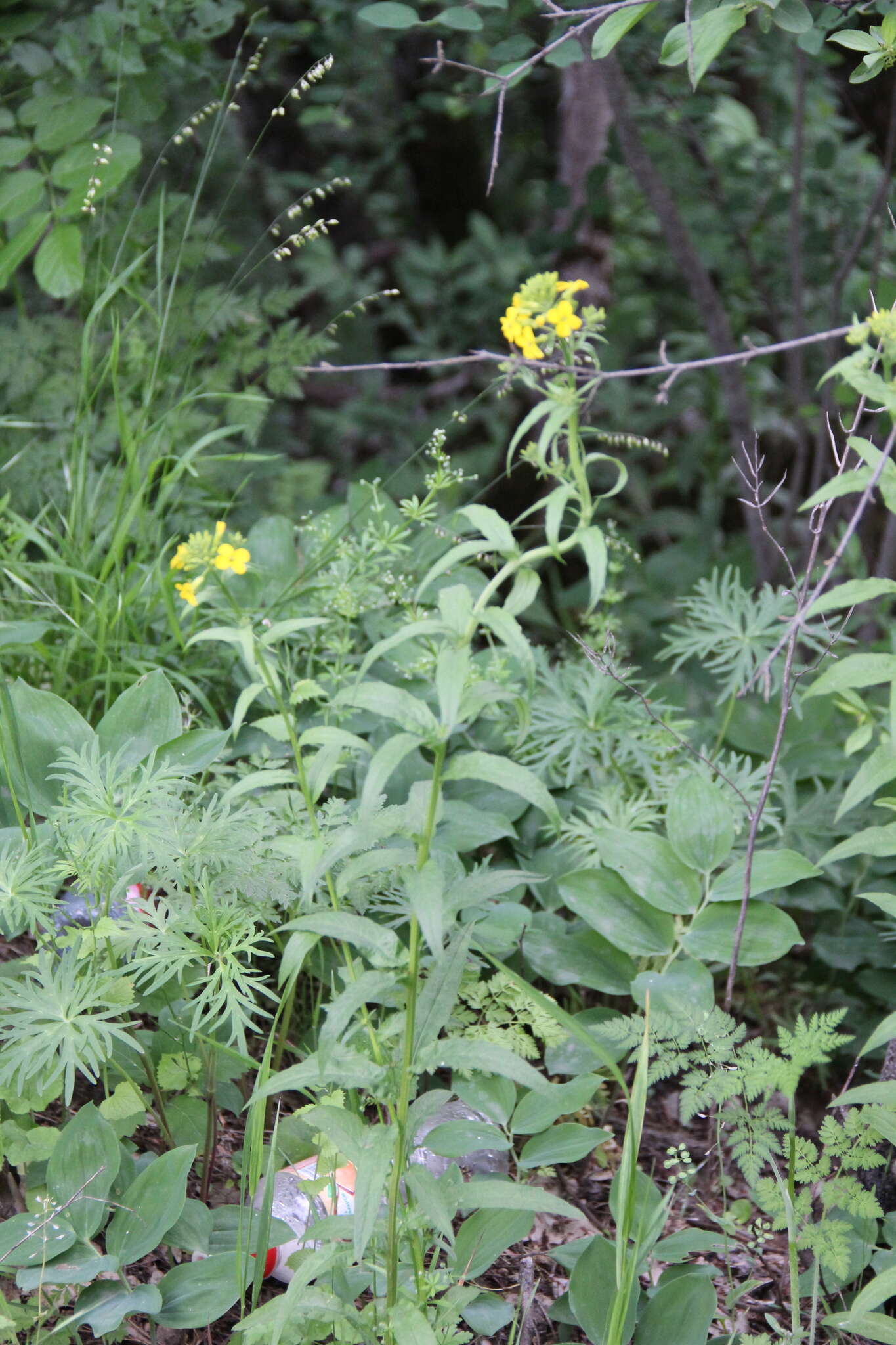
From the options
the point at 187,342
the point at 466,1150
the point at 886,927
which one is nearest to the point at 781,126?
the point at 187,342

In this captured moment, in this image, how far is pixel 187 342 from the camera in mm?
2545

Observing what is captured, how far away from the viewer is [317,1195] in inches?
48.5

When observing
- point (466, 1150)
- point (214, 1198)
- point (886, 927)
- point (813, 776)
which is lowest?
point (886, 927)

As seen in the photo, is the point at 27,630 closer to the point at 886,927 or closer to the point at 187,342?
the point at 187,342

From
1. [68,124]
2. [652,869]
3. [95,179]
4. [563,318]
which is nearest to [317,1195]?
[652,869]

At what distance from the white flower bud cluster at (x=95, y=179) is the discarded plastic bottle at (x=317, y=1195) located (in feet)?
5.12

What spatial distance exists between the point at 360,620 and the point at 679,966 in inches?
33.8

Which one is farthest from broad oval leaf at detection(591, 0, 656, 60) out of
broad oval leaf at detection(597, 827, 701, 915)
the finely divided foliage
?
broad oval leaf at detection(597, 827, 701, 915)

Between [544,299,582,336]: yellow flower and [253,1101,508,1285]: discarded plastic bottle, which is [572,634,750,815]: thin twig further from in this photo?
[253,1101,508,1285]: discarded plastic bottle

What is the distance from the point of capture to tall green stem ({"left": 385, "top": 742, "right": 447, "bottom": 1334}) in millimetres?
1002

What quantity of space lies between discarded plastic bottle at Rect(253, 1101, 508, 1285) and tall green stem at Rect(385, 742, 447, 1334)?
0.13 metres

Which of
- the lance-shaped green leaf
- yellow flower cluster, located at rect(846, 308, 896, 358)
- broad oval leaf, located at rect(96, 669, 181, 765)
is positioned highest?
yellow flower cluster, located at rect(846, 308, 896, 358)

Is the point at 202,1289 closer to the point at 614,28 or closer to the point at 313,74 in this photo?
the point at 614,28

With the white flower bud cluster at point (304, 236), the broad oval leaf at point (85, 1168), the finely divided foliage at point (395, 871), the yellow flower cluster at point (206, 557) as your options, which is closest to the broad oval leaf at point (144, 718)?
the finely divided foliage at point (395, 871)
